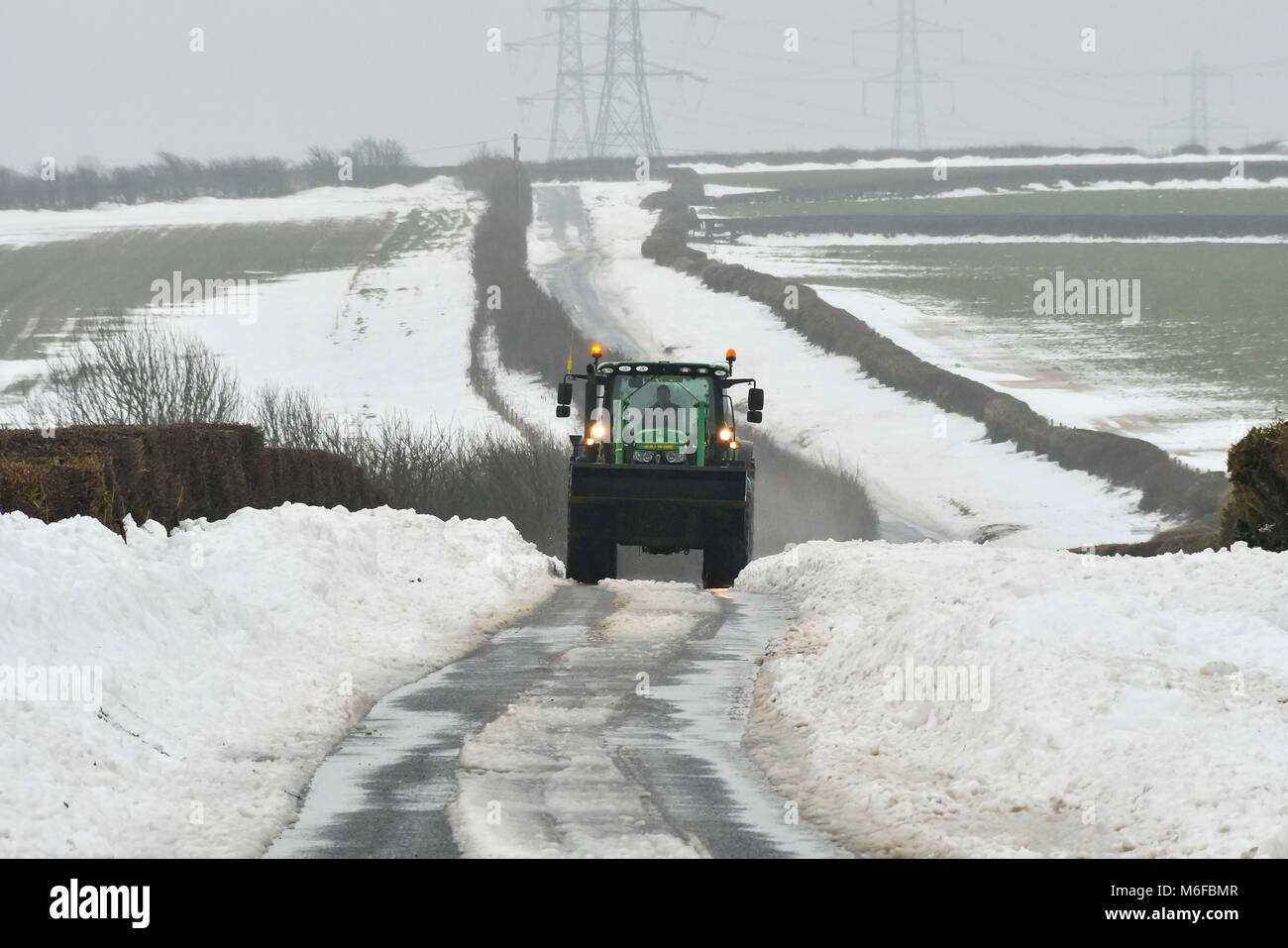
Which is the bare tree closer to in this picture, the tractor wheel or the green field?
the tractor wheel

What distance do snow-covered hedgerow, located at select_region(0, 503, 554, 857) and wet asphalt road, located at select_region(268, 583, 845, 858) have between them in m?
0.38

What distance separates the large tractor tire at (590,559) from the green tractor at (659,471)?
0.01 m

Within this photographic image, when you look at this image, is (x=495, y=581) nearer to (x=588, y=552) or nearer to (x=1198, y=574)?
(x=588, y=552)

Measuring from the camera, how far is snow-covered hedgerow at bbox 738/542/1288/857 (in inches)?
294

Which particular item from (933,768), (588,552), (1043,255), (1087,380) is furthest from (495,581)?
(1043,255)

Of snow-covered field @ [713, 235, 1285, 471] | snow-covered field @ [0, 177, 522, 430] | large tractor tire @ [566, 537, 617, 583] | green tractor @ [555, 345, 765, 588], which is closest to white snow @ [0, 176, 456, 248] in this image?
snow-covered field @ [0, 177, 522, 430]

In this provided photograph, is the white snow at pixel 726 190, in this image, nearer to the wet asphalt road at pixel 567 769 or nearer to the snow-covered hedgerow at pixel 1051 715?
the wet asphalt road at pixel 567 769

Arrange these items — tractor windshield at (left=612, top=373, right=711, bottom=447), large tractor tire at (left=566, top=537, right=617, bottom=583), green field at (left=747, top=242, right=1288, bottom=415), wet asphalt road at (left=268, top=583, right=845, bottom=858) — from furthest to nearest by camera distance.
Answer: green field at (left=747, top=242, right=1288, bottom=415)
tractor windshield at (left=612, top=373, right=711, bottom=447)
large tractor tire at (left=566, top=537, right=617, bottom=583)
wet asphalt road at (left=268, top=583, right=845, bottom=858)

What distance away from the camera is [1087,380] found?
55.6m

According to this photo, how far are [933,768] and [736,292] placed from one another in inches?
2630

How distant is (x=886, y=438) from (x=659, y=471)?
31.6m

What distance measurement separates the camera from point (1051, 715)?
8758 millimetres

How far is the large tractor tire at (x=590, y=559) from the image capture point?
2161 cm

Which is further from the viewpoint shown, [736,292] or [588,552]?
[736,292]
